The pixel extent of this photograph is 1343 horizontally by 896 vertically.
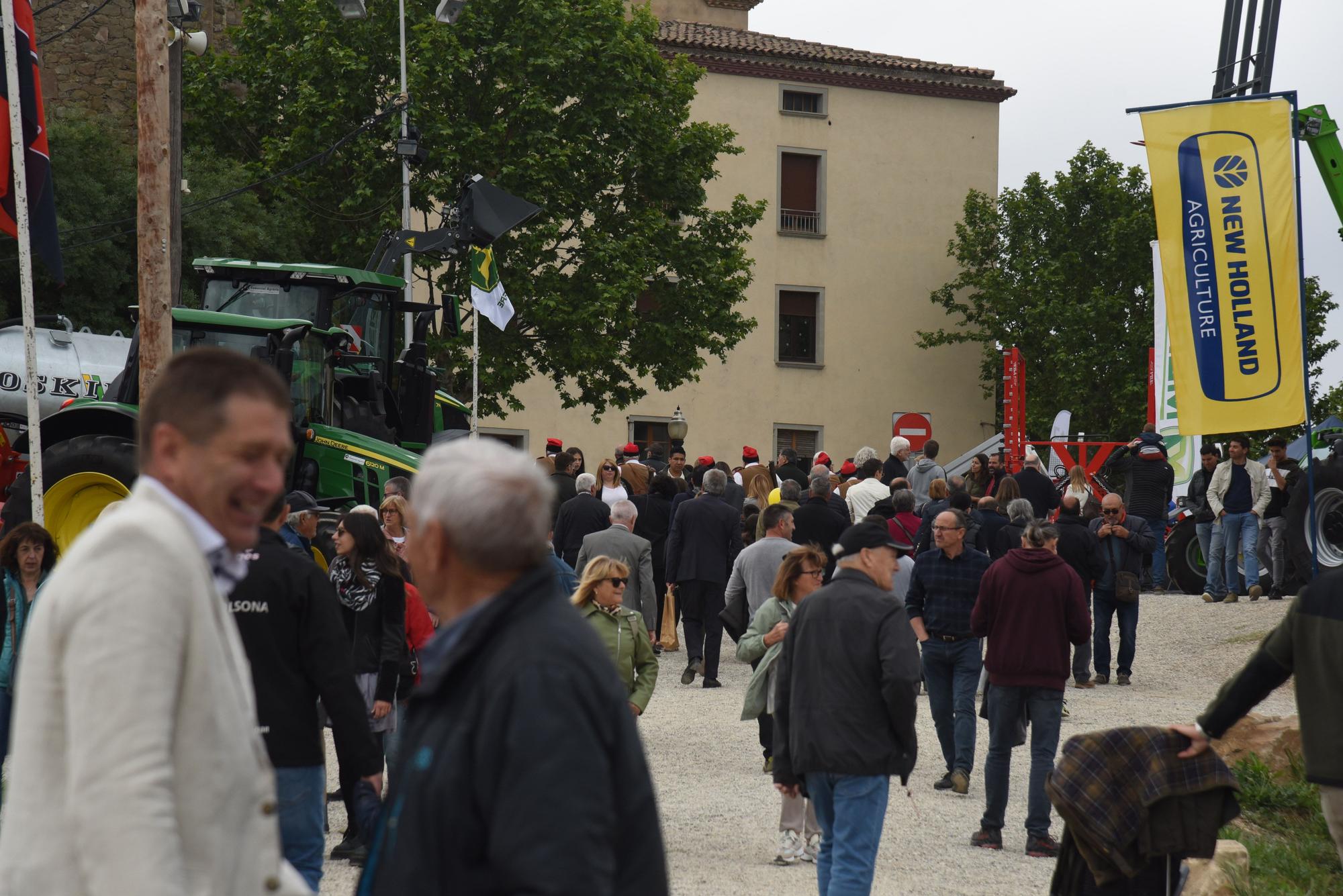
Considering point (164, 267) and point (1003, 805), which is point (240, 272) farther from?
point (1003, 805)

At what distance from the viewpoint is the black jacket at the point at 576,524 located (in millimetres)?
14836

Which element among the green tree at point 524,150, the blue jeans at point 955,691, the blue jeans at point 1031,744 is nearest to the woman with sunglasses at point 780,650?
the blue jeans at point 1031,744

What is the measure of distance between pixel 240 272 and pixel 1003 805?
423 inches

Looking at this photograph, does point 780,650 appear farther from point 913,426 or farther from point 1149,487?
point 913,426

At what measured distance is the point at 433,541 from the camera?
7.81ft

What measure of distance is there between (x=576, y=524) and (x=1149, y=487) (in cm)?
712

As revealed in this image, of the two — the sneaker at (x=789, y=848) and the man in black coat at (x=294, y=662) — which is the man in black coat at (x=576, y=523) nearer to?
the sneaker at (x=789, y=848)

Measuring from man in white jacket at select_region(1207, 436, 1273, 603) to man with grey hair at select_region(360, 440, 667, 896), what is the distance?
16388 mm

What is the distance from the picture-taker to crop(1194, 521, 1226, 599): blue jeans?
1864 centimetres

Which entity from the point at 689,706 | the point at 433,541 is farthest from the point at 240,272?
the point at 433,541

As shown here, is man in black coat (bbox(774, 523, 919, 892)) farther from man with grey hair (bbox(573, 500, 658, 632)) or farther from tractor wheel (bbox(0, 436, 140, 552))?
tractor wheel (bbox(0, 436, 140, 552))

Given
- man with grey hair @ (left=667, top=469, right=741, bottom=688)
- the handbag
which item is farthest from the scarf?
the handbag

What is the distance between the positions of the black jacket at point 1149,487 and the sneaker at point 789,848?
10.6m

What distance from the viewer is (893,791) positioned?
10.4 metres
